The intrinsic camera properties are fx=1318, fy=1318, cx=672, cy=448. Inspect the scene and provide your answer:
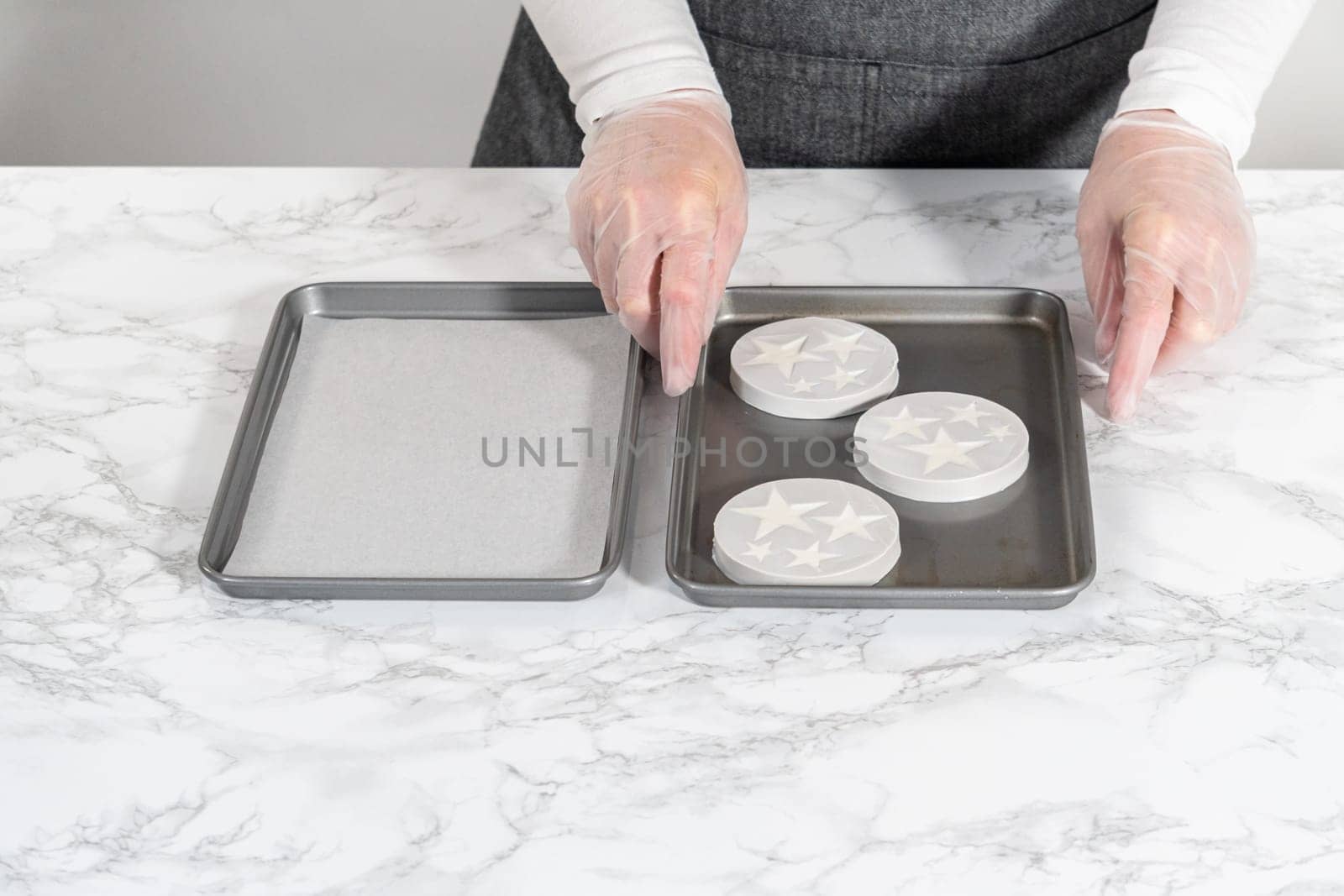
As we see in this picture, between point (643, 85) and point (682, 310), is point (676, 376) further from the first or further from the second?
point (643, 85)

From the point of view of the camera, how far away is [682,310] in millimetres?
764

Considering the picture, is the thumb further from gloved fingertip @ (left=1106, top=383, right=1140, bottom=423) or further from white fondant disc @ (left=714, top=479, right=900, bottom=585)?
gloved fingertip @ (left=1106, top=383, right=1140, bottom=423)

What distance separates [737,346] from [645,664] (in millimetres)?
225

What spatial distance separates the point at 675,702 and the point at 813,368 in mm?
237

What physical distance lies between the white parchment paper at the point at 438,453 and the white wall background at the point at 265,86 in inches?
55.4

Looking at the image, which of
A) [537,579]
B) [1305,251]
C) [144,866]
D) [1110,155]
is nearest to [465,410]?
[537,579]

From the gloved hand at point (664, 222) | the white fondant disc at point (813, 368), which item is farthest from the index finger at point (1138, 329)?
the gloved hand at point (664, 222)

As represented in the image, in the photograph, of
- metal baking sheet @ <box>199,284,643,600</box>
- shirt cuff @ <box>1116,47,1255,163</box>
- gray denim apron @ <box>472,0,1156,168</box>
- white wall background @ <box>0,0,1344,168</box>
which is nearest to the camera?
metal baking sheet @ <box>199,284,643,600</box>

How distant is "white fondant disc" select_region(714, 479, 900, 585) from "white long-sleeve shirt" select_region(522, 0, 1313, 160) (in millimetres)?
331

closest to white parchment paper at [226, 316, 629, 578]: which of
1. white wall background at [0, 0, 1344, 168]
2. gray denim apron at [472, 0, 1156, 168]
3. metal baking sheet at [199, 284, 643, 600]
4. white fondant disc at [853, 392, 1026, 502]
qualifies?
metal baking sheet at [199, 284, 643, 600]

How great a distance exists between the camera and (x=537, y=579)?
2.17 ft

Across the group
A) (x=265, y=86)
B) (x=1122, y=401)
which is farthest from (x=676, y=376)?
(x=265, y=86)

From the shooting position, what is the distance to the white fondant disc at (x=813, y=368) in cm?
76

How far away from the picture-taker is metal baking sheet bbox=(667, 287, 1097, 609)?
2.16ft
